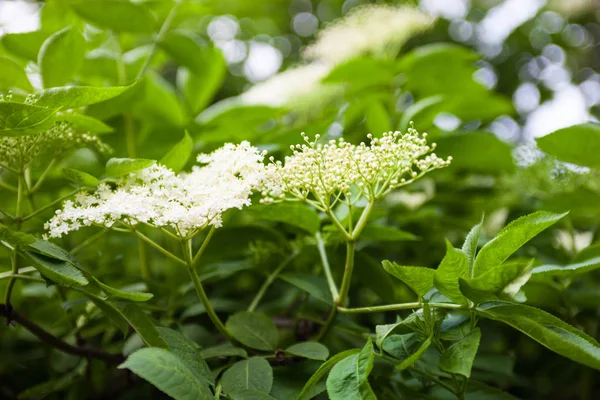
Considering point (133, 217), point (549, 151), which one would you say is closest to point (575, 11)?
point (549, 151)

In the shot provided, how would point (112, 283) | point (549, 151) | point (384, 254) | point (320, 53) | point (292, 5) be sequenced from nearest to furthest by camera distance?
1. point (549, 151)
2. point (112, 283)
3. point (384, 254)
4. point (320, 53)
5. point (292, 5)

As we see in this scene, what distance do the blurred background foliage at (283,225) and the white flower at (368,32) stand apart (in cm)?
3

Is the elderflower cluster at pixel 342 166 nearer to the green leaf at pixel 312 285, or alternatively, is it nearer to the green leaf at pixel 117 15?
the green leaf at pixel 312 285

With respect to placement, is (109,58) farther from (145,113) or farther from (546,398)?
(546,398)

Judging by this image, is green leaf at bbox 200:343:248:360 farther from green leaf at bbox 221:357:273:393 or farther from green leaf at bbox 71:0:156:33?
green leaf at bbox 71:0:156:33

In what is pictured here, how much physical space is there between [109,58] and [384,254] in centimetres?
75

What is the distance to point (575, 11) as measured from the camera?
2199 millimetres

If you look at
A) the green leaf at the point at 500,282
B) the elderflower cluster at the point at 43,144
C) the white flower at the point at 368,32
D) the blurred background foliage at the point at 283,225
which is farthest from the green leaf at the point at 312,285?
the white flower at the point at 368,32

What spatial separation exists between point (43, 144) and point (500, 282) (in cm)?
63

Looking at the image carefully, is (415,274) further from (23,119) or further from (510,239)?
(23,119)

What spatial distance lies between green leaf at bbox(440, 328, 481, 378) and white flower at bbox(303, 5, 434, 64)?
110 cm

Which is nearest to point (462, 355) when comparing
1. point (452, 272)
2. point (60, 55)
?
point (452, 272)

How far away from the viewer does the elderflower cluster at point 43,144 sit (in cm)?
73

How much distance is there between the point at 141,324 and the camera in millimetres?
666
